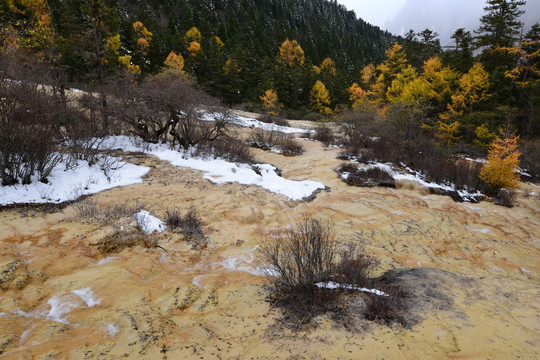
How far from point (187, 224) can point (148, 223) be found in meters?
0.75

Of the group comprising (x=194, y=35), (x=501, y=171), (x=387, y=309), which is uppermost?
(x=194, y=35)

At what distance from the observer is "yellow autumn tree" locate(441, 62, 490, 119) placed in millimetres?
21875

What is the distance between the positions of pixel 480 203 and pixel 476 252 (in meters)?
5.87

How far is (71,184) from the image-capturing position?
6.89 meters

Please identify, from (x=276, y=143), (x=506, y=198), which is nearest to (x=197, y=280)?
(x=506, y=198)

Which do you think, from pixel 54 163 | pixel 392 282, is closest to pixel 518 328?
pixel 392 282

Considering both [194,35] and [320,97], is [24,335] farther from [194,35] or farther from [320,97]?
[194,35]

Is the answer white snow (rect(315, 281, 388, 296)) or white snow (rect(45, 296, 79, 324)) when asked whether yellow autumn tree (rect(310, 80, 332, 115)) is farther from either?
white snow (rect(45, 296, 79, 324))

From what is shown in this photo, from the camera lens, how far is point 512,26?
2372cm

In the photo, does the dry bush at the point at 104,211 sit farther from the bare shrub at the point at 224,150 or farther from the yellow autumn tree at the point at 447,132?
the yellow autumn tree at the point at 447,132

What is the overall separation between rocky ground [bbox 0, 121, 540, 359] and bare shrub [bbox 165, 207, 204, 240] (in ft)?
0.68

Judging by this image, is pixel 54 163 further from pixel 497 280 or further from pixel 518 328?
pixel 497 280

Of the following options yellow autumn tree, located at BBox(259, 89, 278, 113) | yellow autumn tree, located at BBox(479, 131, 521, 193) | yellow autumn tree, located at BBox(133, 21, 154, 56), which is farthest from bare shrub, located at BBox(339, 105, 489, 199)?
yellow autumn tree, located at BBox(133, 21, 154, 56)

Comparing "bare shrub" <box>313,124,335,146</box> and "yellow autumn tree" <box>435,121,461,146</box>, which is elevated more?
"yellow autumn tree" <box>435,121,461,146</box>
